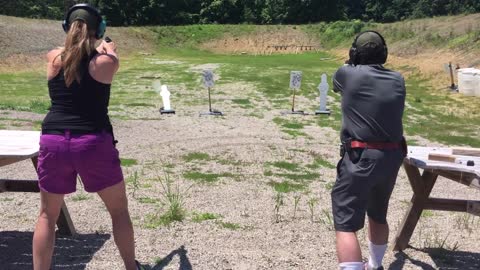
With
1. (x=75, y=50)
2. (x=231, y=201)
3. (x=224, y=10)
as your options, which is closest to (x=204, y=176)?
(x=231, y=201)

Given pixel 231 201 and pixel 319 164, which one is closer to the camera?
pixel 231 201

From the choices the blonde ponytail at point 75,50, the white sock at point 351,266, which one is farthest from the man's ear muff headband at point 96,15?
the white sock at point 351,266

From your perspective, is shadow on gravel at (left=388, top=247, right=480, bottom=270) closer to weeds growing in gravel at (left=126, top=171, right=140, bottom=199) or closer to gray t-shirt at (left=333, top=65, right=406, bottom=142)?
gray t-shirt at (left=333, top=65, right=406, bottom=142)

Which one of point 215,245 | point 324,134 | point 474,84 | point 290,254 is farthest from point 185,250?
point 474,84

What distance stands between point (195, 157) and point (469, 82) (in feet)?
40.8

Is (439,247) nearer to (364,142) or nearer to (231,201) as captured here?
(364,142)

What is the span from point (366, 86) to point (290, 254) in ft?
5.54

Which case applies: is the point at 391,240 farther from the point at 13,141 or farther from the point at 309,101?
the point at 309,101

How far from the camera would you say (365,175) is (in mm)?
3096

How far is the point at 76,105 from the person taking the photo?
302 centimetres

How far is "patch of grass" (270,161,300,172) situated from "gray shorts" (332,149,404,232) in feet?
14.3

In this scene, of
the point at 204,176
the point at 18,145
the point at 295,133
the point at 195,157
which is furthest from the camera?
the point at 295,133

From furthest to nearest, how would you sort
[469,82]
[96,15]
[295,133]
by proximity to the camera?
[469,82] < [295,133] < [96,15]

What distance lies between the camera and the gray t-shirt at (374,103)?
3.15 metres
